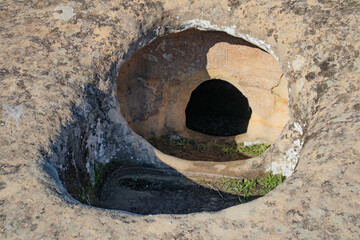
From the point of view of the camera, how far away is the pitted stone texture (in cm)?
250

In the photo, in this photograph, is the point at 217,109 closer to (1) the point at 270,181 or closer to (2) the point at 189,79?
→ (2) the point at 189,79

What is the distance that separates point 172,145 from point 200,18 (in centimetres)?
182

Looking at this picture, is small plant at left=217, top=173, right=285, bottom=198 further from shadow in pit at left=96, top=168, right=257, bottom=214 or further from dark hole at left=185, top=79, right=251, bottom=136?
dark hole at left=185, top=79, right=251, bottom=136

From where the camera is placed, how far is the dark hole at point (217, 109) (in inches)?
281

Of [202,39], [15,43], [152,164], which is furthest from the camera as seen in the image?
[202,39]

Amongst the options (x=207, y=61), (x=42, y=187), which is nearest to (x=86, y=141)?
(x=42, y=187)

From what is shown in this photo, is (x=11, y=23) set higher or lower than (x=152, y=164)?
higher

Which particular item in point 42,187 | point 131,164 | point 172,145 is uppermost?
point 42,187

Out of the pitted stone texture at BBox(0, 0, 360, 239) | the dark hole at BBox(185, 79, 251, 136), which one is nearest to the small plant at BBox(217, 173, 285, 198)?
the pitted stone texture at BBox(0, 0, 360, 239)

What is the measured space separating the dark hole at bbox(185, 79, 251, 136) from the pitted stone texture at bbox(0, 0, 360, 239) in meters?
2.94

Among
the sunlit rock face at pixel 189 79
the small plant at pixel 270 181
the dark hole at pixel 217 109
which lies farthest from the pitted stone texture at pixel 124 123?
the dark hole at pixel 217 109

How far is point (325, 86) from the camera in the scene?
3.62m

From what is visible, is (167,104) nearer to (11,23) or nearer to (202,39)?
(202,39)

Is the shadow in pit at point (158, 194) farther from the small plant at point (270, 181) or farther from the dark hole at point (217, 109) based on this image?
the dark hole at point (217, 109)
